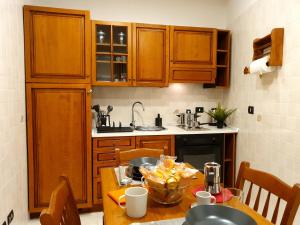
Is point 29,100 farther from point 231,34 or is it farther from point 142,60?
point 231,34

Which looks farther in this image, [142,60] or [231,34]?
[231,34]

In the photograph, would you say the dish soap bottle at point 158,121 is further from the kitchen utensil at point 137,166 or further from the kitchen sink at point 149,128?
the kitchen utensil at point 137,166

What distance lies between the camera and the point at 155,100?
3.27m

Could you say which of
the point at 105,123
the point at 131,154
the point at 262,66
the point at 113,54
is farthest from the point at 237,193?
the point at 113,54

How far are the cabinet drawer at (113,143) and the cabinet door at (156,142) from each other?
0.09 m

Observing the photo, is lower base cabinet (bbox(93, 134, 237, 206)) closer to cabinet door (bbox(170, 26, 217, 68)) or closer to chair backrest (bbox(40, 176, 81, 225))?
cabinet door (bbox(170, 26, 217, 68))

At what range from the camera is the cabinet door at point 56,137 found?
239 cm

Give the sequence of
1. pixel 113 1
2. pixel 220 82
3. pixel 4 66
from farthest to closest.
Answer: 1. pixel 220 82
2. pixel 113 1
3. pixel 4 66

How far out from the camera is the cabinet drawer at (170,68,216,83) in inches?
116

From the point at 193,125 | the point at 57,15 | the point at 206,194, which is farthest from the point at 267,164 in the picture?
the point at 57,15

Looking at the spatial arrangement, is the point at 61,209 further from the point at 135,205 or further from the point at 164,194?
the point at 164,194

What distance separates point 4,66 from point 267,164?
2497 mm

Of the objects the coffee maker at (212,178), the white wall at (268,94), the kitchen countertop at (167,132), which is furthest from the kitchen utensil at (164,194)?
the kitchen countertop at (167,132)

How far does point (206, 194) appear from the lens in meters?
1.06
